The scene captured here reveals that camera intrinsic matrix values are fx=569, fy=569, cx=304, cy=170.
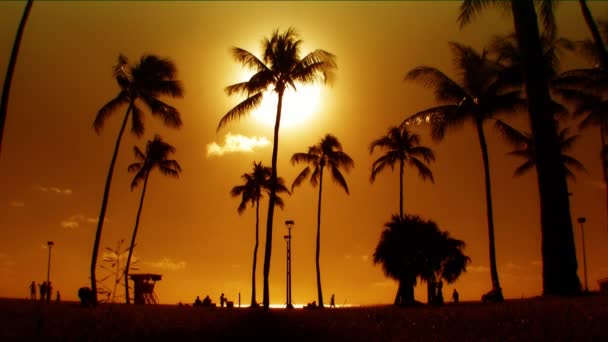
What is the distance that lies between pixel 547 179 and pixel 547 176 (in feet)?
0.33

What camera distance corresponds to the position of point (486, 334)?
12234mm

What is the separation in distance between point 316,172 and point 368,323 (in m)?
37.3

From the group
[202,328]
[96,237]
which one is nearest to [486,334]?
[202,328]

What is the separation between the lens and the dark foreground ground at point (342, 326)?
1188 centimetres

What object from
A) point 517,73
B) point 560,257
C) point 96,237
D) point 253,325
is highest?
point 517,73

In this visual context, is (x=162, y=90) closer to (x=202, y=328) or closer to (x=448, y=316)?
(x=202, y=328)

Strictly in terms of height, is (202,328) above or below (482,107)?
below

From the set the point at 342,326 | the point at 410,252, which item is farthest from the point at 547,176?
the point at 410,252

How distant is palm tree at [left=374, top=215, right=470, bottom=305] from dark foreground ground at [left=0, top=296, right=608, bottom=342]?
1852 cm

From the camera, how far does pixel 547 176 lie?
1791 centimetres

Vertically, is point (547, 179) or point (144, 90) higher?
point (144, 90)

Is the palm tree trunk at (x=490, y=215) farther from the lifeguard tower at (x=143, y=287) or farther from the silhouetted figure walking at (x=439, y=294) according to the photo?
the lifeguard tower at (x=143, y=287)

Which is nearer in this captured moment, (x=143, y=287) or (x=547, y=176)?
(x=547, y=176)

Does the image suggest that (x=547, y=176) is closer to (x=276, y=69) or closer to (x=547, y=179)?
(x=547, y=179)
